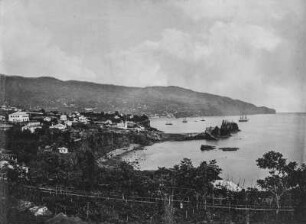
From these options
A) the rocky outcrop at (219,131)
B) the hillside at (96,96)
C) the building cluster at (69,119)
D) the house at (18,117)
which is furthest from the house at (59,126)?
the rocky outcrop at (219,131)

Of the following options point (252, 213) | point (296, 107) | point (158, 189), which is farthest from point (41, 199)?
point (296, 107)

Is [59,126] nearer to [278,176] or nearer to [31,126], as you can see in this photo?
[31,126]

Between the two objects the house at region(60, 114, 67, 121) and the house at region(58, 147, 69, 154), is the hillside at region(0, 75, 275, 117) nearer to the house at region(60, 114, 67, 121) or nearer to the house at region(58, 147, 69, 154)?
the house at region(60, 114, 67, 121)

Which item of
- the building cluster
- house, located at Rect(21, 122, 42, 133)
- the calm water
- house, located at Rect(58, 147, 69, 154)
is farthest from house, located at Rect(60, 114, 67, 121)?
the calm water

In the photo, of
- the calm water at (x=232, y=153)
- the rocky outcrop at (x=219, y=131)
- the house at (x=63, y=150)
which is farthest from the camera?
the rocky outcrop at (x=219, y=131)

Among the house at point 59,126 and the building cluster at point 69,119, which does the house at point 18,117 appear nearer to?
the building cluster at point 69,119

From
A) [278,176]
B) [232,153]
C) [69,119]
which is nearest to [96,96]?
[69,119]
